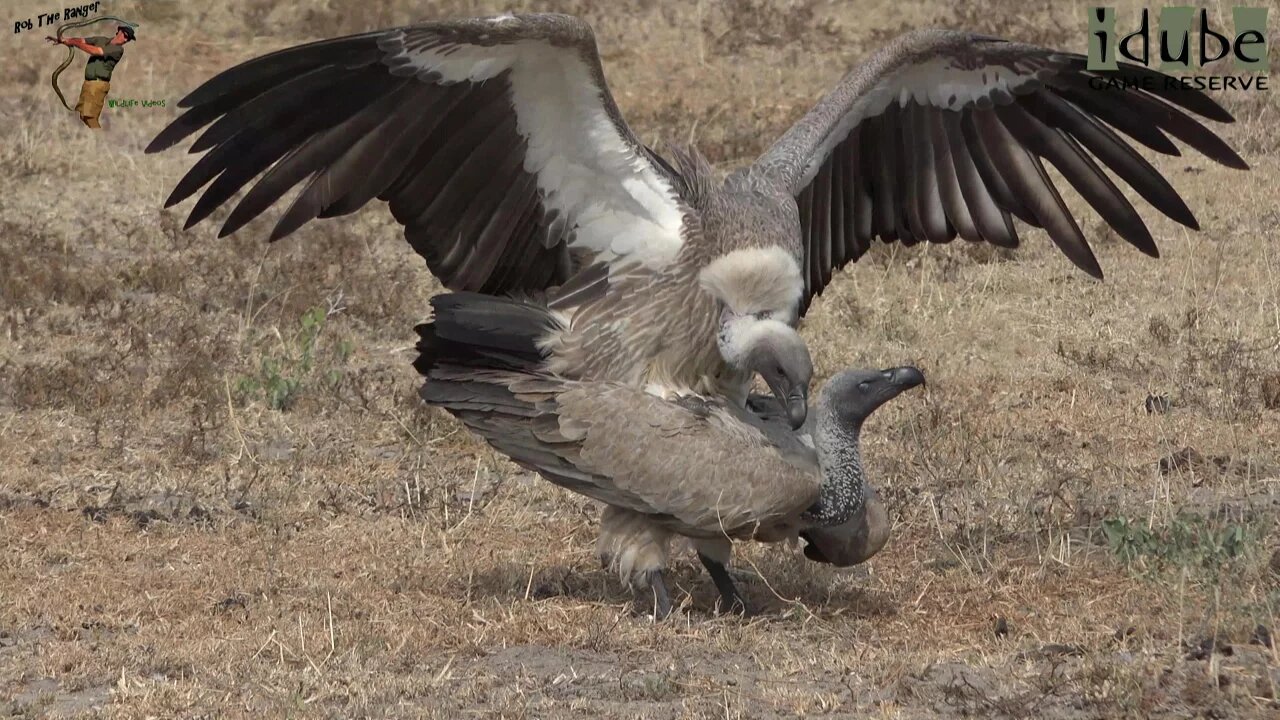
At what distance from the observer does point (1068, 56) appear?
5809 millimetres

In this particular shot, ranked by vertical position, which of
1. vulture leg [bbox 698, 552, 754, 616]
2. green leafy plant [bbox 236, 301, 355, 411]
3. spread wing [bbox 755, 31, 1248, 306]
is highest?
spread wing [bbox 755, 31, 1248, 306]

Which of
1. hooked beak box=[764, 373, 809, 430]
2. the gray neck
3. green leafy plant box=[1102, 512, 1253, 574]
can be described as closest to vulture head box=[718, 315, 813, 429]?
hooked beak box=[764, 373, 809, 430]

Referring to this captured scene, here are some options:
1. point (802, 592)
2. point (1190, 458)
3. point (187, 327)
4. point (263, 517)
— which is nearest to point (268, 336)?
point (187, 327)

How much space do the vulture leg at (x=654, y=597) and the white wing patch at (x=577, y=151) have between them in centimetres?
92

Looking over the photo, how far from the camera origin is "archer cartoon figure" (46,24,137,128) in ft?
38.7

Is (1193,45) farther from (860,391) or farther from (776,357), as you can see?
(776,357)

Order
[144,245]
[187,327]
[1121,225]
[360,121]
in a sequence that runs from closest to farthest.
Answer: [360,121] → [1121,225] → [187,327] → [144,245]

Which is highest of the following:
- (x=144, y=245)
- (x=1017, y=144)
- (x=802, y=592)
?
(x=1017, y=144)

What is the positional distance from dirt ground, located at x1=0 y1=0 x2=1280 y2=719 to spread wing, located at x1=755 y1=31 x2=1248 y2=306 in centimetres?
87

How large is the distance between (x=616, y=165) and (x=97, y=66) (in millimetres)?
8705

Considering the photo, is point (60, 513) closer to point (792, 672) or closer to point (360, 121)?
point (360, 121)

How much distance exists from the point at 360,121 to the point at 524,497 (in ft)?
5.77

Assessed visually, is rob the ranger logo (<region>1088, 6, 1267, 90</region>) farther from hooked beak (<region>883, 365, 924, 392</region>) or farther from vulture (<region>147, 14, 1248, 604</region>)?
hooked beak (<region>883, 365, 924, 392</region>)

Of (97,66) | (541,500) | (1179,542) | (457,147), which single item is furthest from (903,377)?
(97,66)
